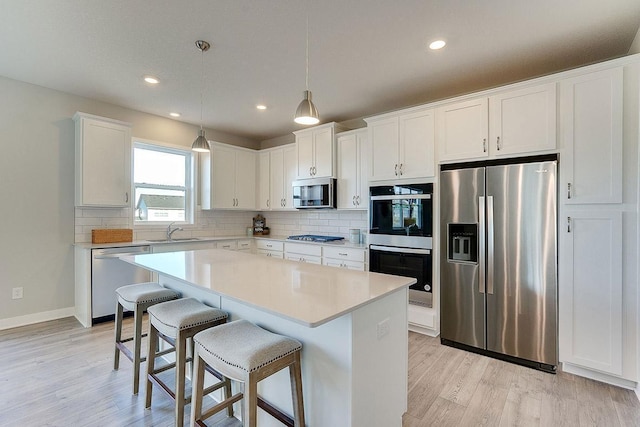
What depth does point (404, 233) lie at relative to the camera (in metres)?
3.29

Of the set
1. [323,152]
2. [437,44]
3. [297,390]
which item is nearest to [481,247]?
[437,44]

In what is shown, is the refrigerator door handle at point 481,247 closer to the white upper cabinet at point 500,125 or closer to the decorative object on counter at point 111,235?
the white upper cabinet at point 500,125

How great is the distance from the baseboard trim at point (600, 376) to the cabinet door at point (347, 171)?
2.60 meters

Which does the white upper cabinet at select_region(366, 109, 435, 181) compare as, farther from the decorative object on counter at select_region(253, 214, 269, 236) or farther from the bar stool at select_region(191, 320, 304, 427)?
the decorative object on counter at select_region(253, 214, 269, 236)

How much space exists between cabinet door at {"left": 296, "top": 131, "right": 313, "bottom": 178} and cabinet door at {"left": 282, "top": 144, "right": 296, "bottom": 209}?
28 centimetres

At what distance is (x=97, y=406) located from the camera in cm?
200

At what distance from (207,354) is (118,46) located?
265 centimetres

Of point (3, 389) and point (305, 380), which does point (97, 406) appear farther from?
point (305, 380)

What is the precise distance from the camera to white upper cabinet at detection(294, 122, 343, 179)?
13.8ft

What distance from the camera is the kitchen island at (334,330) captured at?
135cm

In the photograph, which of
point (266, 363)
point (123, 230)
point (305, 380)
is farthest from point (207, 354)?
point (123, 230)

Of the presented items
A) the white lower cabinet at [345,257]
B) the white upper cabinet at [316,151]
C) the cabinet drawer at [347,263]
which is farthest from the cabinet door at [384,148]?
the cabinet drawer at [347,263]

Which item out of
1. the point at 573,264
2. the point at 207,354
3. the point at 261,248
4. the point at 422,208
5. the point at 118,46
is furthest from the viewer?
the point at 261,248

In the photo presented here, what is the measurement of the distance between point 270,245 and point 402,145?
261cm
